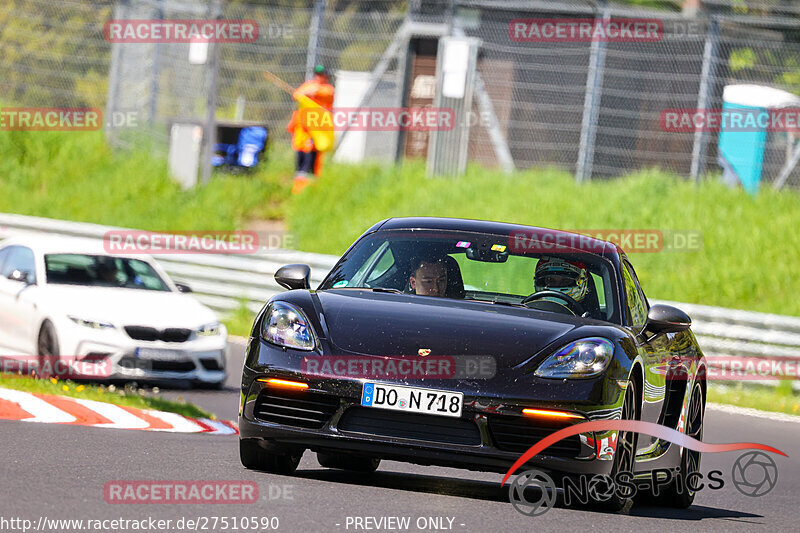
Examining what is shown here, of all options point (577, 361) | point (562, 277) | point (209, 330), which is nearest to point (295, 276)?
point (562, 277)

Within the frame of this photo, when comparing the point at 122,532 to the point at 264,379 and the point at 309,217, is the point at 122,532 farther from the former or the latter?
the point at 309,217

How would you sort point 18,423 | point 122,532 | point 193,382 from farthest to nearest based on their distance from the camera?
point 193,382 → point 18,423 → point 122,532

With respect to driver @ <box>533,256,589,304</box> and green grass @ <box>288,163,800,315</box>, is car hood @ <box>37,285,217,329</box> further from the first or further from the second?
green grass @ <box>288,163,800,315</box>

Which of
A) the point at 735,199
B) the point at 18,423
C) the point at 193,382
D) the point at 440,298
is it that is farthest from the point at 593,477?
the point at 735,199

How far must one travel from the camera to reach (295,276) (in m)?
7.77

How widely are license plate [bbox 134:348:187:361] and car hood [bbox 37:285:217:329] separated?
0.25 metres

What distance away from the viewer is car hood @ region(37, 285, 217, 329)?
41.9ft

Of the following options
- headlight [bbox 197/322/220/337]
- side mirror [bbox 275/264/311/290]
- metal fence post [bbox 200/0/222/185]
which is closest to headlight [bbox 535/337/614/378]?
side mirror [bbox 275/264/311/290]

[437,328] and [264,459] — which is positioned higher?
[437,328]

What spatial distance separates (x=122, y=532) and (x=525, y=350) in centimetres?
213

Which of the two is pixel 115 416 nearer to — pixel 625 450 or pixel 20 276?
pixel 20 276

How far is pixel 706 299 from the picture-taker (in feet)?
60.0

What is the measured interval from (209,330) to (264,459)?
6.07 m

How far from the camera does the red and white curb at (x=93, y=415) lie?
9578 mm
